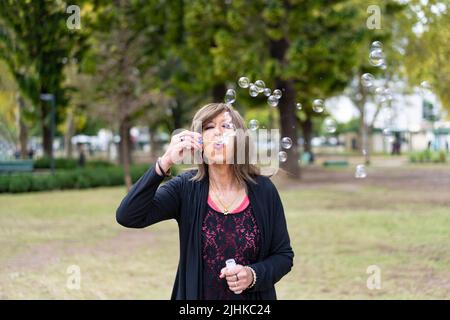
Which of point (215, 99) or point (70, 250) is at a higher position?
point (215, 99)

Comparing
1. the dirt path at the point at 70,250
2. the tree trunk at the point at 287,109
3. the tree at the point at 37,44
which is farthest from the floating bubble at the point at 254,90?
the tree trunk at the point at 287,109

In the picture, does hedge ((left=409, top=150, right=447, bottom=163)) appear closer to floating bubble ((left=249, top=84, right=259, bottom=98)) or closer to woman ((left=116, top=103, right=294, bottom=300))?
floating bubble ((left=249, top=84, right=259, bottom=98))

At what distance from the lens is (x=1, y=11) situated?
11.4 metres

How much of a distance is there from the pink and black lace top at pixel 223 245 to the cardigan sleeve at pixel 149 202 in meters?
0.19

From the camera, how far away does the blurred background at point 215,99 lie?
785 centimetres

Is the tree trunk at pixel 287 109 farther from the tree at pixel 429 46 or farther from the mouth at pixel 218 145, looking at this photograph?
the mouth at pixel 218 145

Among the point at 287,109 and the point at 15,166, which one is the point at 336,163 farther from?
Result: the point at 15,166

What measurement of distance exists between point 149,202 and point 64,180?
19.7m

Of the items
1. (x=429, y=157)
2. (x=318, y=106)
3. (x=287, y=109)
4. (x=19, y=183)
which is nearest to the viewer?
(x=318, y=106)

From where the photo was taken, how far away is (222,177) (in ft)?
9.13

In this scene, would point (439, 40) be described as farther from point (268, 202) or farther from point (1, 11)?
point (268, 202)

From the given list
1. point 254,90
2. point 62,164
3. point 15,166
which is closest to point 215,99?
point 62,164
